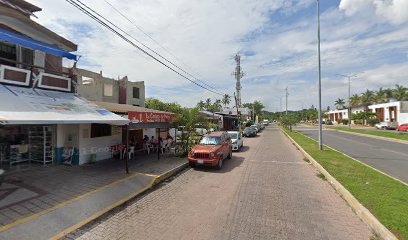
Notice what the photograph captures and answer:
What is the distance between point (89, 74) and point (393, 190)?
21135 millimetres

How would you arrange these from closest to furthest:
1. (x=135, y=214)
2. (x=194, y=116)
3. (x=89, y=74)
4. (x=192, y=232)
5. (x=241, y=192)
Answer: (x=192, y=232), (x=135, y=214), (x=241, y=192), (x=194, y=116), (x=89, y=74)

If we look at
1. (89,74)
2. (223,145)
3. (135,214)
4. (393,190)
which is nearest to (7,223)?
(135,214)

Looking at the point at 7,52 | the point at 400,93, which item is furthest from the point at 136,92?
the point at 400,93

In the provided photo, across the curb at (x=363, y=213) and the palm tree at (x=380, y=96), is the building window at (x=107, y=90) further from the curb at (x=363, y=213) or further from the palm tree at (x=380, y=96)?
the palm tree at (x=380, y=96)

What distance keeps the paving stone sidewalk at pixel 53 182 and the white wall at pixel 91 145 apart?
57cm

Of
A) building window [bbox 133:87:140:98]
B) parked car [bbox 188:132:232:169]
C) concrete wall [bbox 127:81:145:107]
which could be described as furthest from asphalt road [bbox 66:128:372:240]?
building window [bbox 133:87:140:98]

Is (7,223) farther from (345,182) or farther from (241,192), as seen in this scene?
(345,182)

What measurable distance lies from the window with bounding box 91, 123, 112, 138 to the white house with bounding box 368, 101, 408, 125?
5628 cm

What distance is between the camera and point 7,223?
5582mm

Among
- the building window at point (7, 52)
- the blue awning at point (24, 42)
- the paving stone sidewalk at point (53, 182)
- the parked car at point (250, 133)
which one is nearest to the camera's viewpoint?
the paving stone sidewalk at point (53, 182)

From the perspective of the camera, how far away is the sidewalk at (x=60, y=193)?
5656 millimetres

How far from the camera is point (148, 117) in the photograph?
1234 centimetres

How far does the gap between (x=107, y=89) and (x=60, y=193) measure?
50.6 ft

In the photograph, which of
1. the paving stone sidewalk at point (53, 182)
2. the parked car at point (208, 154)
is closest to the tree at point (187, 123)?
the parked car at point (208, 154)
